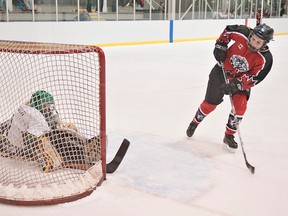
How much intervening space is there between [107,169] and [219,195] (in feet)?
1.74

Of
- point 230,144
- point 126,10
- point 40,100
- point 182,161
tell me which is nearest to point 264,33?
point 230,144

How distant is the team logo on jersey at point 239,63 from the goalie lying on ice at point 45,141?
2.93 feet

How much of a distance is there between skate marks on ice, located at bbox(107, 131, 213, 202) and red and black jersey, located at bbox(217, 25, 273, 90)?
0.48 m

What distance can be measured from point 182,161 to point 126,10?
7.32m

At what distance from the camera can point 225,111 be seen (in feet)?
11.3

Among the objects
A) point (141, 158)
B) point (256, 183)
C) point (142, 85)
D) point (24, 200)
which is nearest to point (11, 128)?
point (24, 200)

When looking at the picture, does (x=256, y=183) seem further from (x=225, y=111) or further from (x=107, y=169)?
(x=225, y=111)

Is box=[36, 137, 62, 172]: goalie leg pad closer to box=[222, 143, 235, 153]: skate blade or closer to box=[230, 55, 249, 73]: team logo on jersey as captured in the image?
box=[222, 143, 235, 153]: skate blade

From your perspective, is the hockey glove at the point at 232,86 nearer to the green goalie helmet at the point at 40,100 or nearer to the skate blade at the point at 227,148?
the skate blade at the point at 227,148

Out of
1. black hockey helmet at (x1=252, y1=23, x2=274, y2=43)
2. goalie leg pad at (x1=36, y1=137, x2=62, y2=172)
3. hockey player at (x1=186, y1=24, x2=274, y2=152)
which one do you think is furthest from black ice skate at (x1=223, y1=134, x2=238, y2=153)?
goalie leg pad at (x1=36, y1=137, x2=62, y2=172)

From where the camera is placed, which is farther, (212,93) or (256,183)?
(212,93)

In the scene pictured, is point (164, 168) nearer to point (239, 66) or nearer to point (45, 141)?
point (45, 141)

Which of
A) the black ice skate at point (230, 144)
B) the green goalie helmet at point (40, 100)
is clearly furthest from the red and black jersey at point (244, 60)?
the green goalie helmet at point (40, 100)

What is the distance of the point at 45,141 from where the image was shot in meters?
1.90
